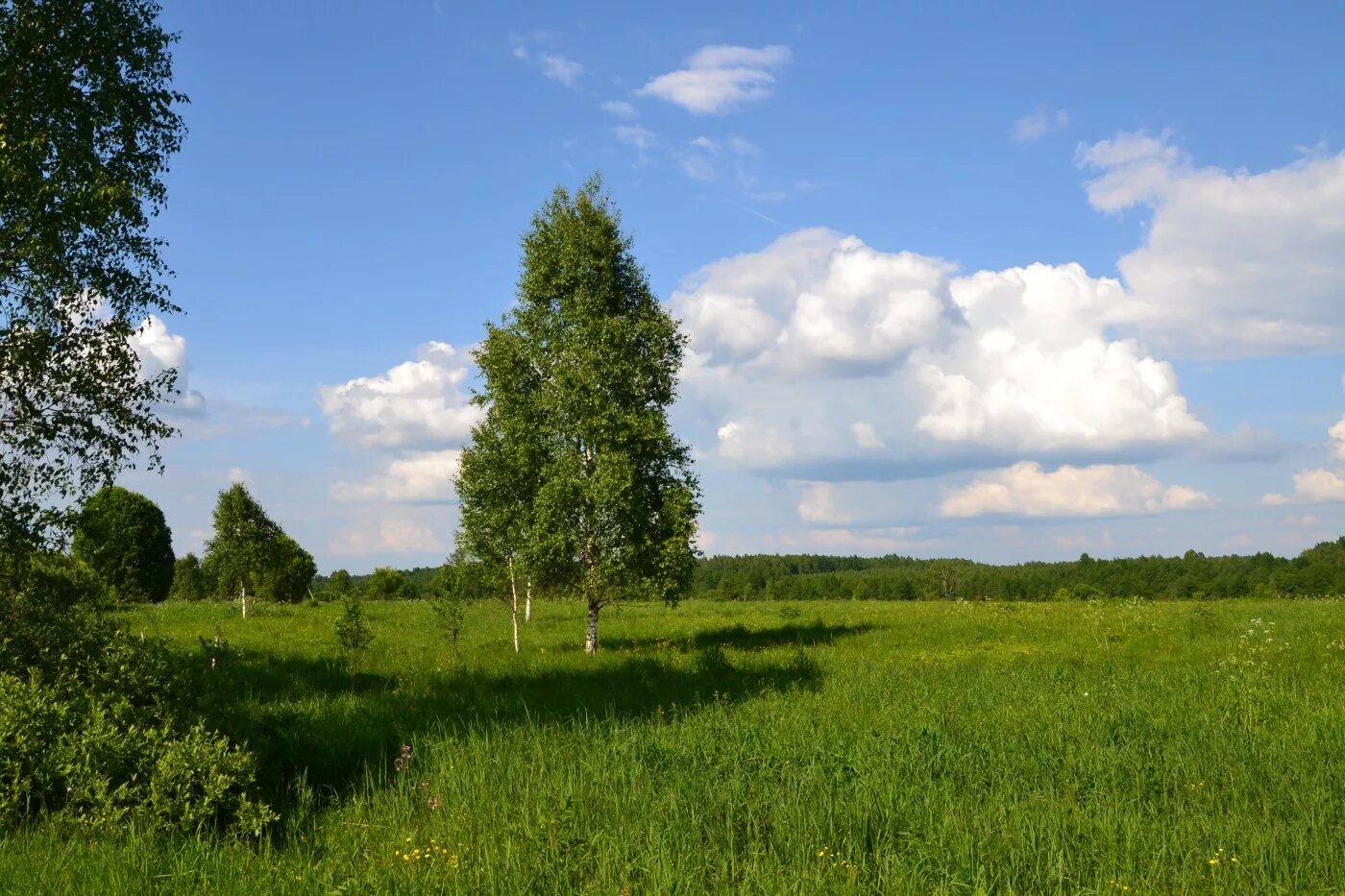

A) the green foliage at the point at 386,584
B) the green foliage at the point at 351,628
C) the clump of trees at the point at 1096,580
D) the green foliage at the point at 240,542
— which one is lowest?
the clump of trees at the point at 1096,580

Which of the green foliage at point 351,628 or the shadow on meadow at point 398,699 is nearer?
the shadow on meadow at point 398,699

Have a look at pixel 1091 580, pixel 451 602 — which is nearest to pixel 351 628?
pixel 451 602

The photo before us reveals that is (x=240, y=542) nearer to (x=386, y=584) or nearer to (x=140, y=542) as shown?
(x=140, y=542)

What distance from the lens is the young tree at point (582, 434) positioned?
82.4ft

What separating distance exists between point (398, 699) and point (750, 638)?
559 inches

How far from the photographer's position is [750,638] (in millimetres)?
27594

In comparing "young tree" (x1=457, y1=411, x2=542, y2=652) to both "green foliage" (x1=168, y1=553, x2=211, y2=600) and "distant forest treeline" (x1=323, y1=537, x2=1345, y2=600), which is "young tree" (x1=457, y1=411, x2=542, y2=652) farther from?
"distant forest treeline" (x1=323, y1=537, x2=1345, y2=600)

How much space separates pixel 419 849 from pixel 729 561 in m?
190

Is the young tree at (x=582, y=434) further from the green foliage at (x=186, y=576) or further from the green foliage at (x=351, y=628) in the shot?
the green foliage at (x=186, y=576)

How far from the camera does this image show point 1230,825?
750 centimetres

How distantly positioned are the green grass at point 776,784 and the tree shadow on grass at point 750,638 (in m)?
6.26

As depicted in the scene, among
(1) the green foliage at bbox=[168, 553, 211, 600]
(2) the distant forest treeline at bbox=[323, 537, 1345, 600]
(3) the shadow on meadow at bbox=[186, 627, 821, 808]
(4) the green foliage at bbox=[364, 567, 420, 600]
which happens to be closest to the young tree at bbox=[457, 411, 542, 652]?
(3) the shadow on meadow at bbox=[186, 627, 821, 808]

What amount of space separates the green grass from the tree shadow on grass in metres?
6.26

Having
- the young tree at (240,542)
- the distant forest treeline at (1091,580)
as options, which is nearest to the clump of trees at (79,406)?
the young tree at (240,542)
